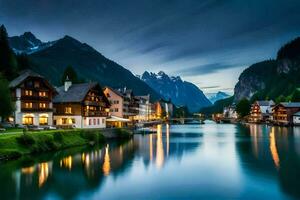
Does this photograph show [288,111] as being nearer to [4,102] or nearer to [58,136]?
[58,136]

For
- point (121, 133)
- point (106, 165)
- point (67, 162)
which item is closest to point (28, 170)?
point (67, 162)

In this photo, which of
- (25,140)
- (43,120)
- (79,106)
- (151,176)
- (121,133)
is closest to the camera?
(151,176)

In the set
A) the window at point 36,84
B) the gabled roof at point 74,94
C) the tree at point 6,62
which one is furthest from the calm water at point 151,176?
the tree at point 6,62

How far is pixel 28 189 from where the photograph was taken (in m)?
30.9

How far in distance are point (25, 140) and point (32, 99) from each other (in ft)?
86.3

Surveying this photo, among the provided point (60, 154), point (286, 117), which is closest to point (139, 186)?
point (60, 154)

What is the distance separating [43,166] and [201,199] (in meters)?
22.8

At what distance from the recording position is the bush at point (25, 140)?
169ft

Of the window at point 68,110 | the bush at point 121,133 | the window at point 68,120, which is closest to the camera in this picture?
the window at point 68,120

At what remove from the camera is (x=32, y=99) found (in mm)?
76750

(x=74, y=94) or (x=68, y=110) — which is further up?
(x=74, y=94)

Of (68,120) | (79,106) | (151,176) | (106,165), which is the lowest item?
(151,176)

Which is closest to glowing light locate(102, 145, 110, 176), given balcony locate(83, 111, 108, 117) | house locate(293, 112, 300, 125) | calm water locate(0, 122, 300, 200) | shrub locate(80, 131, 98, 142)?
calm water locate(0, 122, 300, 200)

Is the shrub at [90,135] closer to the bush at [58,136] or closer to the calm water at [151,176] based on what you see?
the bush at [58,136]
